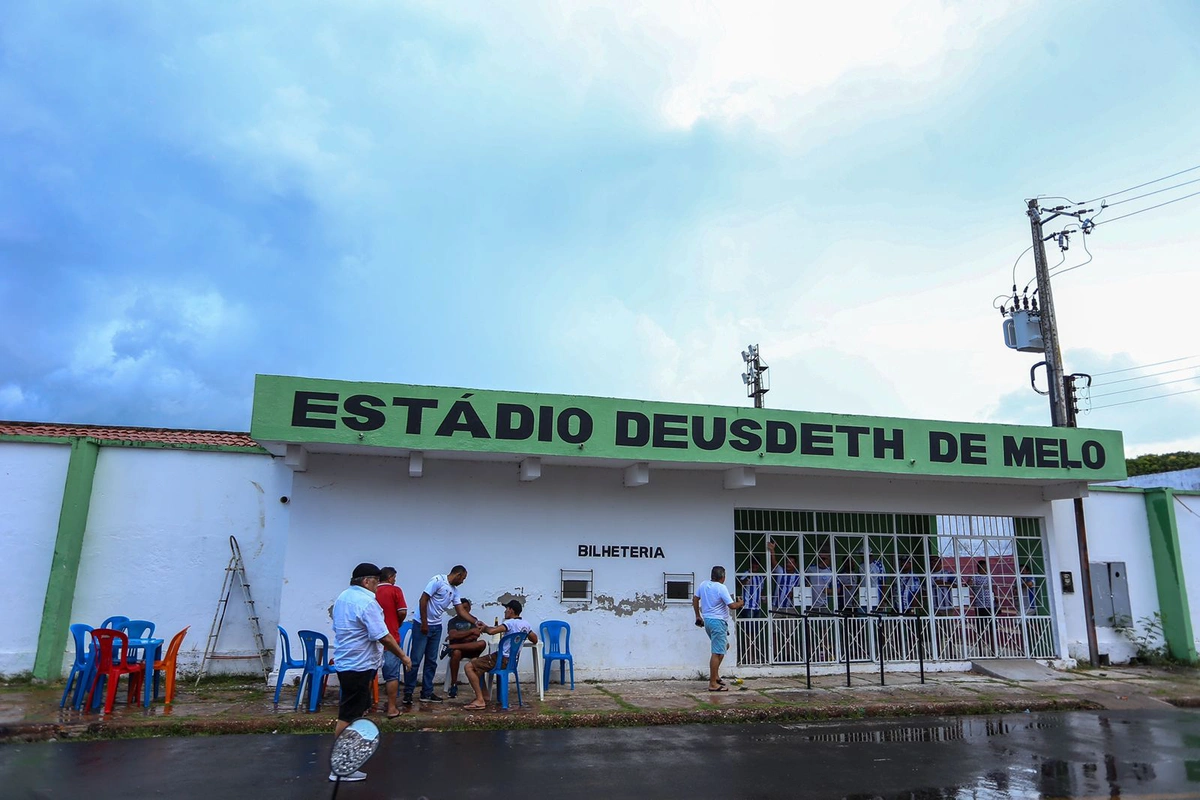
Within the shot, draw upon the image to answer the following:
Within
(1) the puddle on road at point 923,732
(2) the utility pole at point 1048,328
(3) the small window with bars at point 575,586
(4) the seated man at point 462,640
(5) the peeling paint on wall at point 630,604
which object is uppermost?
(2) the utility pole at point 1048,328

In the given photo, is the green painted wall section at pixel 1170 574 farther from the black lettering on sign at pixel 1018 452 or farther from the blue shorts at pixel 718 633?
the blue shorts at pixel 718 633

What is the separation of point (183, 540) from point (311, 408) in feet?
10.9

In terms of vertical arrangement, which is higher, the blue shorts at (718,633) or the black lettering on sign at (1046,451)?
the black lettering on sign at (1046,451)

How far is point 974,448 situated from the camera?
41.0 feet

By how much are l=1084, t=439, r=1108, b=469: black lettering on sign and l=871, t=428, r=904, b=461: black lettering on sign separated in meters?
3.45

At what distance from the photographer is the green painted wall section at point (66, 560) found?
34.5 ft

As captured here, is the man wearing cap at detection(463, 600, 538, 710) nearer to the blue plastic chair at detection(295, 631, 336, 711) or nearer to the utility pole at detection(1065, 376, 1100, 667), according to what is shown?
the blue plastic chair at detection(295, 631, 336, 711)

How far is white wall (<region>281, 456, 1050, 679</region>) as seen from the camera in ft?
36.1

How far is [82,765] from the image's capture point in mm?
6891

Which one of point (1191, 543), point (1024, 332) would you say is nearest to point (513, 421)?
point (1024, 332)

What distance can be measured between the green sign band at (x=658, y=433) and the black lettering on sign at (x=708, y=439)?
14mm

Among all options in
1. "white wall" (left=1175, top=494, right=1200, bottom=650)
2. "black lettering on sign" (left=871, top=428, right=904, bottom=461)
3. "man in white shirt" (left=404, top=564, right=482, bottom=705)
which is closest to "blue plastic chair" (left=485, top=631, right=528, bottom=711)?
"man in white shirt" (left=404, top=564, right=482, bottom=705)

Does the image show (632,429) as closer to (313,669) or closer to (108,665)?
(313,669)

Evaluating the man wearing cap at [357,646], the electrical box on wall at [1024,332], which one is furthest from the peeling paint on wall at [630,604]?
the electrical box on wall at [1024,332]
